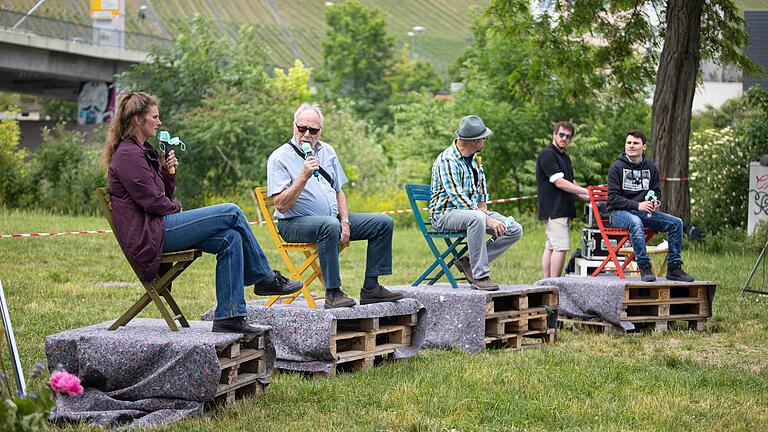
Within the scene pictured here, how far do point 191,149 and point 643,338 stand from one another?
69.1 feet

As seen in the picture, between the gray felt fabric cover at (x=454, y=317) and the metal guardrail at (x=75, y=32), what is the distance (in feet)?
110

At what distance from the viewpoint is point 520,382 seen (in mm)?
7949

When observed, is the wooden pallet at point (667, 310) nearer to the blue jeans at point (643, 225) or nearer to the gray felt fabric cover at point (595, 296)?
the gray felt fabric cover at point (595, 296)

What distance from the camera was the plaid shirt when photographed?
31.9 feet

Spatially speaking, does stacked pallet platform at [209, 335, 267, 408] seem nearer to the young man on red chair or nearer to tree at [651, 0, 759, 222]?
the young man on red chair

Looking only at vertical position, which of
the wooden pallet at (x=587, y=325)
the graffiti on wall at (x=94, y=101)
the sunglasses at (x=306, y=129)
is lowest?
the wooden pallet at (x=587, y=325)

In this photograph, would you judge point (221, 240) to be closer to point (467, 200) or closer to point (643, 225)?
point (467, 200)

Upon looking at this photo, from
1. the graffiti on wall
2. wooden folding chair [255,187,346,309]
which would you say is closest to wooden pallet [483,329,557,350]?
wooden folding chair [255,187,346,309]

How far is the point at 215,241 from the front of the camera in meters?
7.00

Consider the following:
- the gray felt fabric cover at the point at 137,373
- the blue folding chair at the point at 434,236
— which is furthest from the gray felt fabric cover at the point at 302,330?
the blue folding chair at the point at 434,236

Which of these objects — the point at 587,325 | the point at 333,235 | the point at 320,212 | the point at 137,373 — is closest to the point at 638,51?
the point at 587,325

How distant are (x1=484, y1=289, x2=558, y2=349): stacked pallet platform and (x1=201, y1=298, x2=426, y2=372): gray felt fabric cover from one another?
1639mm

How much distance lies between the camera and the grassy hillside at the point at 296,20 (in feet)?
312

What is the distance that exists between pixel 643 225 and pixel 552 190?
1.33 meters
